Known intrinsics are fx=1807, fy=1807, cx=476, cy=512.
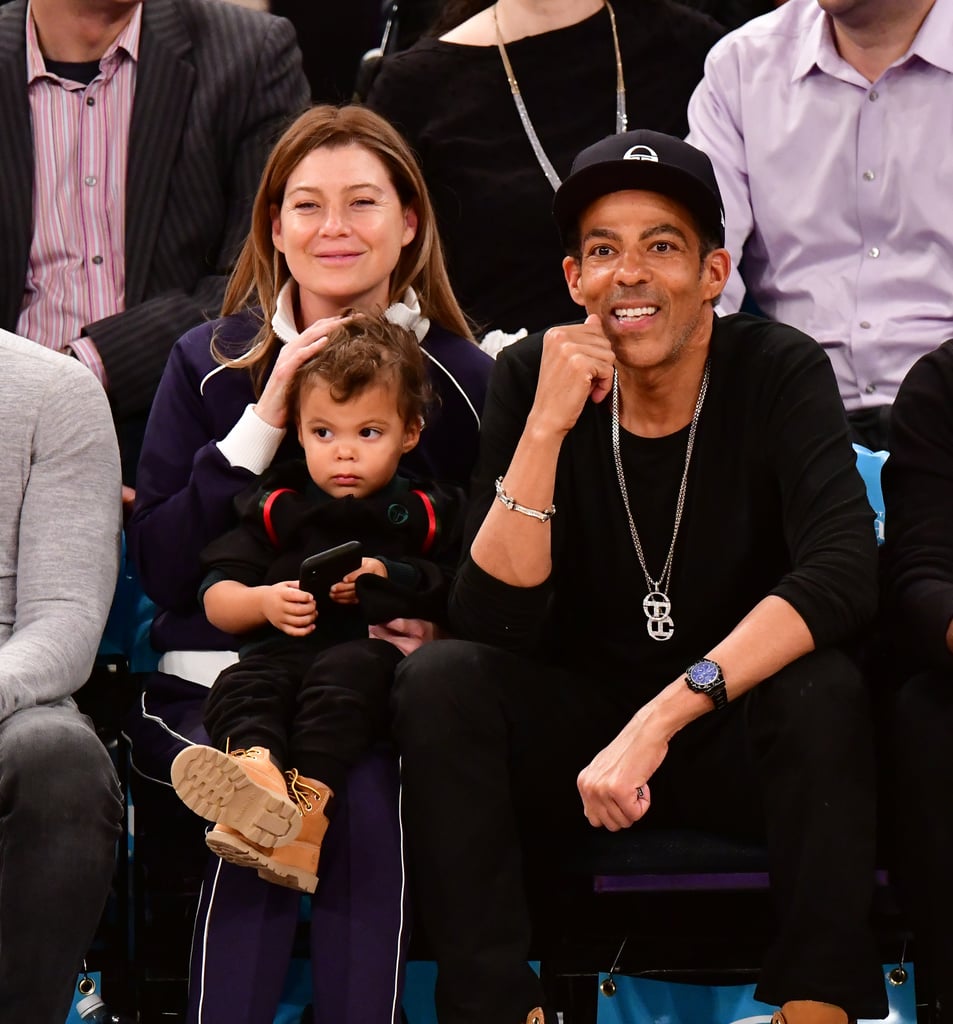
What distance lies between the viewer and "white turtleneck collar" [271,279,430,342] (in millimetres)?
3344

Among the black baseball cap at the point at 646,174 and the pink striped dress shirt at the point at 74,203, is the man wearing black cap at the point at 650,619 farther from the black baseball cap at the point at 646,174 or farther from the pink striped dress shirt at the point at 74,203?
the pink striped dress shirt at the point at 74,203

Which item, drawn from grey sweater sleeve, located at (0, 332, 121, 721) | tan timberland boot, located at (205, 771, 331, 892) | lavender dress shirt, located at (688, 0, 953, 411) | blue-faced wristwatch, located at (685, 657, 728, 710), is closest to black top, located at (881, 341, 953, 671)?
blue-faced wristwatch, located at (685, 657, 728, 710)

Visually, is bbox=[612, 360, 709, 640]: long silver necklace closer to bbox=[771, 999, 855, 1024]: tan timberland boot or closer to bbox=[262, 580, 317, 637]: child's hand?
bbox=[262, 580, 317, 637]: child's hand

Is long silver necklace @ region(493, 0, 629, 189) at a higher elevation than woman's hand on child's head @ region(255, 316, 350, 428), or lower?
higher

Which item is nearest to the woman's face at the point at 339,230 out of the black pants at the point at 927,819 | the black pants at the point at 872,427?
the black pants at the point at 872,427

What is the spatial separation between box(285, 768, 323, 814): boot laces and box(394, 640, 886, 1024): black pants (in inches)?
5.5

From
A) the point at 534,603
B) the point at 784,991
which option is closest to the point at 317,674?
the point at 534,603

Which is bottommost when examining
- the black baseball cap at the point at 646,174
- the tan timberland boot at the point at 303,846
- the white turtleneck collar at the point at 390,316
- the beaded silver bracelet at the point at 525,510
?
the tan timberland boot at the point at 303,846

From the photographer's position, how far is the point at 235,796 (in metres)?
2.50

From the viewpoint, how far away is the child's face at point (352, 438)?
3039mm

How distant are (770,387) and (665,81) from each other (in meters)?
1.32

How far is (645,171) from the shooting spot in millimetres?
2881

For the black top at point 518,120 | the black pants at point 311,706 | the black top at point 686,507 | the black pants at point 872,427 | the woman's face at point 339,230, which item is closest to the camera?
the black pants at point 311,706

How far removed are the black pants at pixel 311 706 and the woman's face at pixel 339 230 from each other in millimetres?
772
